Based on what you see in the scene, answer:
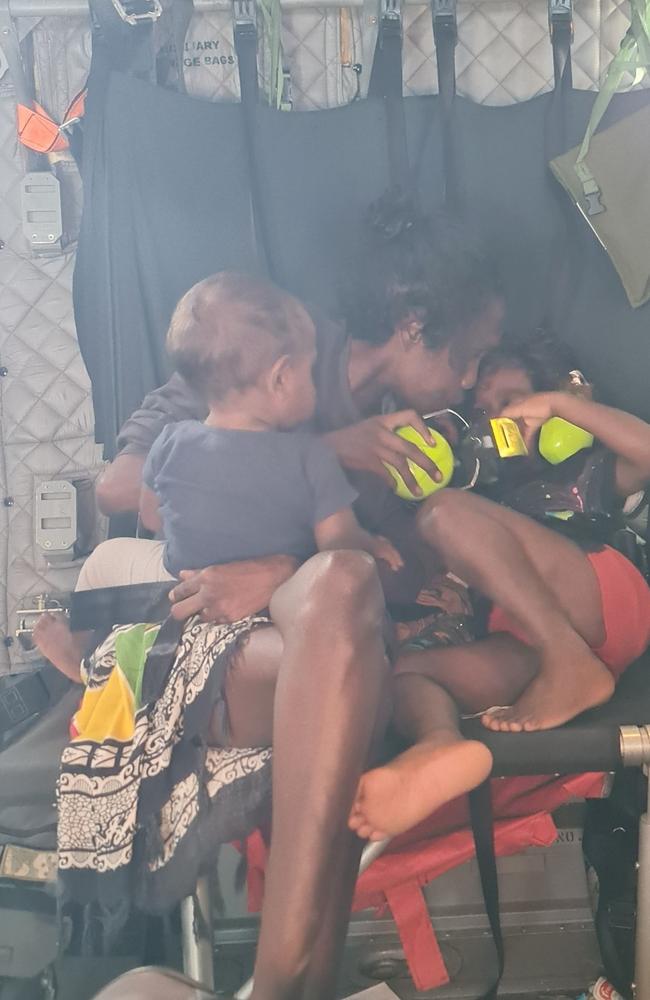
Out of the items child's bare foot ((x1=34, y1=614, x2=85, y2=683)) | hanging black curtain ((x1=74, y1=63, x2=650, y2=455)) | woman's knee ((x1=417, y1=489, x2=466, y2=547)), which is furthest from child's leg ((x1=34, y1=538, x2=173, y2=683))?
woman's knee ((x1=417, y1=489, x2=466, y2=547))

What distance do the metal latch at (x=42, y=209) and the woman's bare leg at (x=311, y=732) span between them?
1.77 feet

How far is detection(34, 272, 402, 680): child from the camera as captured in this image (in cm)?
99

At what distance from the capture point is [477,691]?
3.53 ft

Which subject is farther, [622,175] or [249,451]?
[622,175]

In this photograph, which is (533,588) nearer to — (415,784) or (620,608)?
(620,608)

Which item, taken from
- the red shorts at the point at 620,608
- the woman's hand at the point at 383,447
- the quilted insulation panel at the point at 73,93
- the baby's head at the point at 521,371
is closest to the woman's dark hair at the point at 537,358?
the baby's head at the point at 521,371

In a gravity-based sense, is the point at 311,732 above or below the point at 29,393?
below

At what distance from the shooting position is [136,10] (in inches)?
43.5

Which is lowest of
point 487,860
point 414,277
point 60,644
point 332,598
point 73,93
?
point 487,860

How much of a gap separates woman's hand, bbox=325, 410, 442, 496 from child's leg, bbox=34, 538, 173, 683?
0.25 m

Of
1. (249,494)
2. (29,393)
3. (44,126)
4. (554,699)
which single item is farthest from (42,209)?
(554,699)

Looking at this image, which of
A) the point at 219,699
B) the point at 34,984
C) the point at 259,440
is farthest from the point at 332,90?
the point at 34,984

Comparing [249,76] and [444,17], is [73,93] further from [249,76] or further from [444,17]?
[444,17]

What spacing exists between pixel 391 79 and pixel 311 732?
84cm
